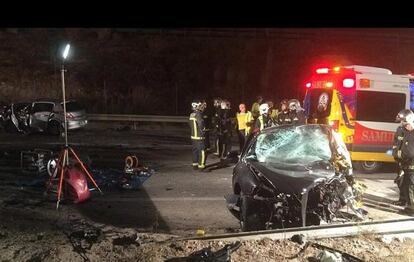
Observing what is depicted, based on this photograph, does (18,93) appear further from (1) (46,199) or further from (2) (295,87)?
(1) (46,199)

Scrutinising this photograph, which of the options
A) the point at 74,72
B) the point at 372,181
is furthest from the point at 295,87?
the point at 372,181

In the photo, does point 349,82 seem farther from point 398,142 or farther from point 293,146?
point 293,146

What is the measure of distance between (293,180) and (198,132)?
16.8 feet

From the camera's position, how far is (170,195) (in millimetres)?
9844

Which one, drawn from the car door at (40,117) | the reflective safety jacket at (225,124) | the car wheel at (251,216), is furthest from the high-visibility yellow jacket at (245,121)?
the car door at (40,117)

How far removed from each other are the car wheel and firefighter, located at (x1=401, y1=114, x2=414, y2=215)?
9.91 feet

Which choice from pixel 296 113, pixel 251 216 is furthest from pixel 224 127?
pixel 251 216

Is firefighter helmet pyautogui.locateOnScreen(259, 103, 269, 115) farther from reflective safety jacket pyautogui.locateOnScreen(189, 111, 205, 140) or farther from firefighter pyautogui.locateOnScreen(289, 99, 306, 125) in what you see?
reflective safety jacket pyautogui.locateOnScreen(189, 111, 205, 140)

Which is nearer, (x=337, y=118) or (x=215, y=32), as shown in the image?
(x=337, y=118)

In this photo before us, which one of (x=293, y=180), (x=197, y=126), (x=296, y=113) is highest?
(x=296, y=113)

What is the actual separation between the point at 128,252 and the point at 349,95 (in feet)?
23.5

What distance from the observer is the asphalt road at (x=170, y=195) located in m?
8.09

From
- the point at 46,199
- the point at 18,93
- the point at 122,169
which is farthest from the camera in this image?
the point at 18,93
